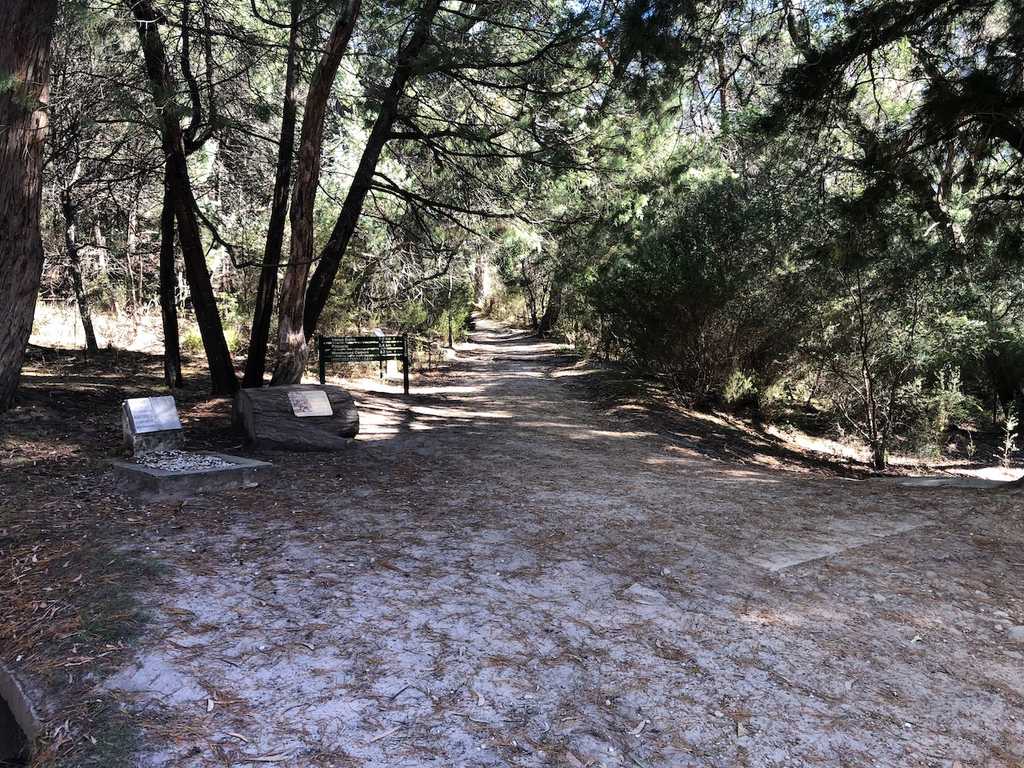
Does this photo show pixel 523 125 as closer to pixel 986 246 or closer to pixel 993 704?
pixel 986 246

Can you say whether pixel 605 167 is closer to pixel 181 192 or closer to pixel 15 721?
pixel 181 192

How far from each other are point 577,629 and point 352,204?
7.38m

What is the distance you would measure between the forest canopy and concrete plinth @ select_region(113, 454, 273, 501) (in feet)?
6.61

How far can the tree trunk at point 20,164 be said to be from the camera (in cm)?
611

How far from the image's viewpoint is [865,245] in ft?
24.2

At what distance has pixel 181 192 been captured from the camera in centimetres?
859

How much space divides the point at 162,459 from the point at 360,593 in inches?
121

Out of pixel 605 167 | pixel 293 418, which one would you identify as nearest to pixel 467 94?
pixel 605 167

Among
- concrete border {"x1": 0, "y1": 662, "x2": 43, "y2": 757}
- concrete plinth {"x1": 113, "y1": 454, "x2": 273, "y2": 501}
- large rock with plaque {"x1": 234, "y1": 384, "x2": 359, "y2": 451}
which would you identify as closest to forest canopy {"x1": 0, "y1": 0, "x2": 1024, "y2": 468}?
large rock with plaque {"x1": 234, "y1": 384, "x2": 359, "y2": 451}

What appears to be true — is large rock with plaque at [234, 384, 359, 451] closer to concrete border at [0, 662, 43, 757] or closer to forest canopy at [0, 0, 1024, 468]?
forest canopy at [0, 0, 1024, 468]

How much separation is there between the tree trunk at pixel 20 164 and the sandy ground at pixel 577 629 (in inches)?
111

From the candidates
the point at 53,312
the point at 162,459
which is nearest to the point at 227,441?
the point at 162,459

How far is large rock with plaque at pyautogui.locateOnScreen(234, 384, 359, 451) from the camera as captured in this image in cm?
718

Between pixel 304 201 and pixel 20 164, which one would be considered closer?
pixel 20 164
